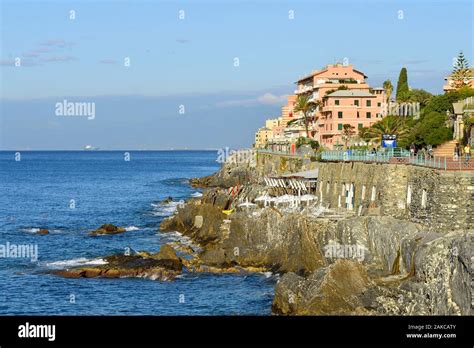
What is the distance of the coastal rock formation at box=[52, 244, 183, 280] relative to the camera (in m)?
42.9

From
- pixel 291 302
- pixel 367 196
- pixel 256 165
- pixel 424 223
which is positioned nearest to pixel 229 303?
pixel 291 302

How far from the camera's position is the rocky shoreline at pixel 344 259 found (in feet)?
96.1

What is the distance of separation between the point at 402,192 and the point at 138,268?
16030 millimetres

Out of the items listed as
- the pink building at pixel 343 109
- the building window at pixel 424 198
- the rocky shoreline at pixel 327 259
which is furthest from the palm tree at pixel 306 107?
the building window at pixel 424 198

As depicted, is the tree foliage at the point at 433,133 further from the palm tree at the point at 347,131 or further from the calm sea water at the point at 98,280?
the palm tree at the point at 347,131

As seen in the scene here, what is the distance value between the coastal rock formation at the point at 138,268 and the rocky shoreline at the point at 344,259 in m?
1.67

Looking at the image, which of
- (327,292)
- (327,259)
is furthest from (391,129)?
(327,292)

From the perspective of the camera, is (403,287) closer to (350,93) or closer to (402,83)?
(350,93)

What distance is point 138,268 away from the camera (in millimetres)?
43500

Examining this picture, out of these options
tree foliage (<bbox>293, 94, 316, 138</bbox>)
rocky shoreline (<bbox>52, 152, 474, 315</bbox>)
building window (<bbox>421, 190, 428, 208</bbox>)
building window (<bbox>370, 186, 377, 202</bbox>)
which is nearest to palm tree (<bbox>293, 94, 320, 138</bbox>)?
tree foliage (<bbox>293, 94, 316, 138</bbox>)

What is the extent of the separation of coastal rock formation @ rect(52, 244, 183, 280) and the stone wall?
12125mm
